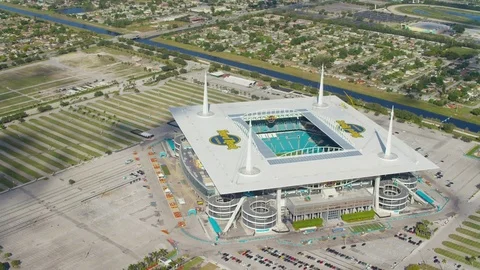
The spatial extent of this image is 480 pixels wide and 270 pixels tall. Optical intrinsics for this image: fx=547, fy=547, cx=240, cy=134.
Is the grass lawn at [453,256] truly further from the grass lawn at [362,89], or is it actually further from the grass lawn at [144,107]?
the grass lawn at [144,107]

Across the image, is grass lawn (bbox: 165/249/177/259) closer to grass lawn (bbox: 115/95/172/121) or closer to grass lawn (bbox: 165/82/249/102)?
grass lawn (bbox: 115/95/172/121)

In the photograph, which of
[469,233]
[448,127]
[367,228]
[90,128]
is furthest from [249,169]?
[448,127]

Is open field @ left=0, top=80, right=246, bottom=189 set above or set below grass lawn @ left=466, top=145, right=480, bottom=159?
above

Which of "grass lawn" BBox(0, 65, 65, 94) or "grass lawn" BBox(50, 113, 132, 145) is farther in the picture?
"grass lawn" BBox(0, 65, 65, 94)

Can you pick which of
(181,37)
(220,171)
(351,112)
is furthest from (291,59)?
(220,171)

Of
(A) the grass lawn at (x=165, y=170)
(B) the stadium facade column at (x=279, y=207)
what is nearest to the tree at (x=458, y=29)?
(A) the grass lawn at (x=165, y=170)

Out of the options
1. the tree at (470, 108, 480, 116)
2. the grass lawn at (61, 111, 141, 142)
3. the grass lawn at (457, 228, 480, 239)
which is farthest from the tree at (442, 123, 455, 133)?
the grass lawn at (61, 111, 141, 142)

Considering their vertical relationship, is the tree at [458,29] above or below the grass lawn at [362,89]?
above
